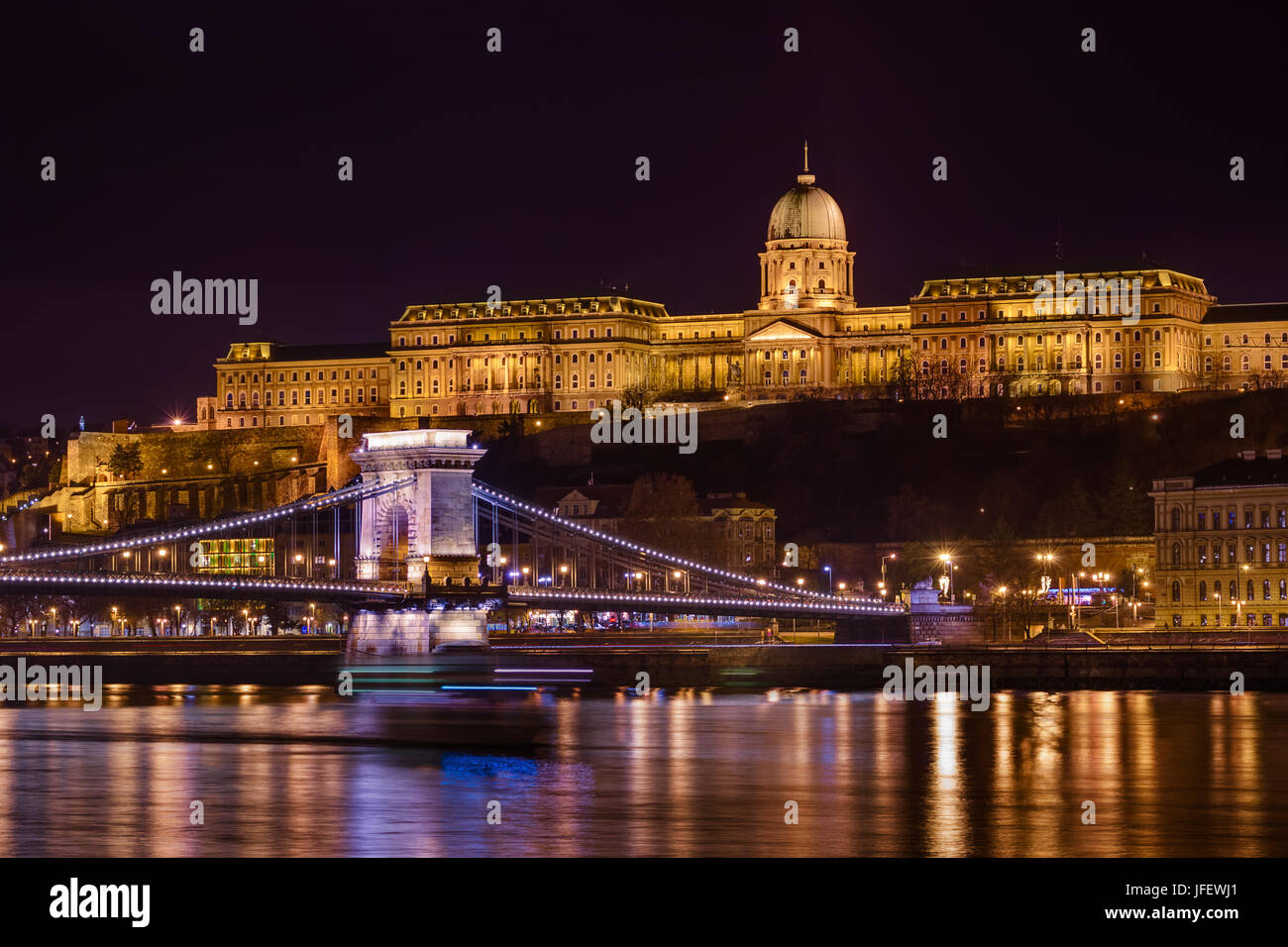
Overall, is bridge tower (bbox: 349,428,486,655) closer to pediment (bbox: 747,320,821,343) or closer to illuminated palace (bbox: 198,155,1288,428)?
illuminated palace (bbox: 198,155,1288,428)

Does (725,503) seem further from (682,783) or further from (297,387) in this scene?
(682,783)

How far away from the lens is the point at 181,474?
11444cm

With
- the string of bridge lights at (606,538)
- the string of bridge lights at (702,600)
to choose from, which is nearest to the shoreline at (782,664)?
the string of bridge lights at (702,600)

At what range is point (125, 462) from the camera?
114 meters

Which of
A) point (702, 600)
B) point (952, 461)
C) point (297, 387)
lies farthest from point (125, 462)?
point (702, 600)

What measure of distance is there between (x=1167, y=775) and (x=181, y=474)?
83.9 m

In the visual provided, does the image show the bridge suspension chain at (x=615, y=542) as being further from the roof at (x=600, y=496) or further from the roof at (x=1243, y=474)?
the roof at (x=600, y=496)

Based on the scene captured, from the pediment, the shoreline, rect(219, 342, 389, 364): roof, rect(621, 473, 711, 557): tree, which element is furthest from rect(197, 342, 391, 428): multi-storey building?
the shoreline

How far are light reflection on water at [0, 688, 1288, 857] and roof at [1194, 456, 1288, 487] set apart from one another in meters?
22.6

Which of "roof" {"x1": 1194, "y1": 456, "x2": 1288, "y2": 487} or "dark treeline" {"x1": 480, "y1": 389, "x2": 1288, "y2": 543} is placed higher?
"dark treeline" {"x1": 480, "y1": 389, "x2": 1288, "y2": 543}

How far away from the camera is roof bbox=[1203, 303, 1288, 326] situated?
11725 centimetres
